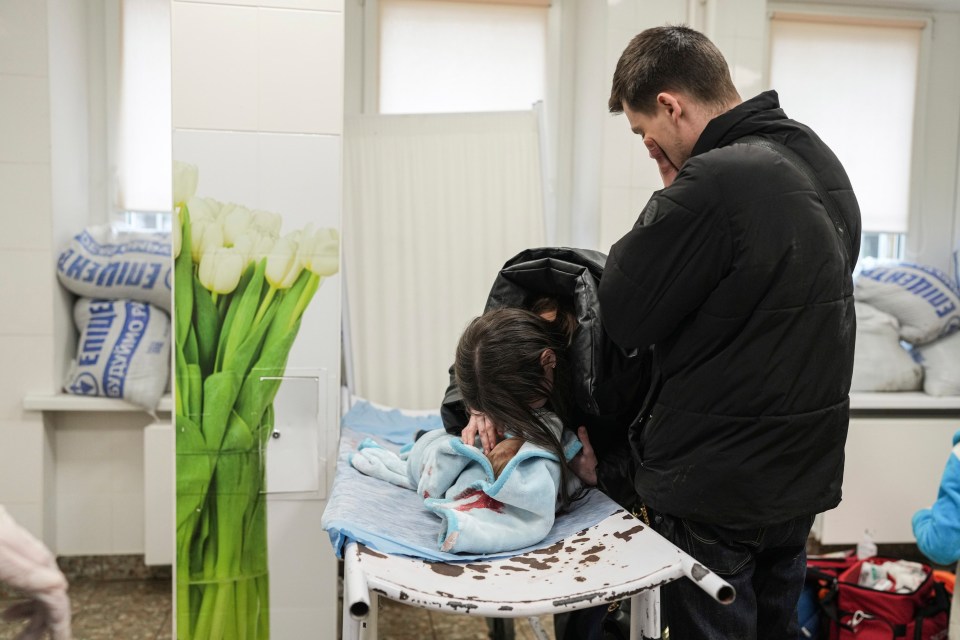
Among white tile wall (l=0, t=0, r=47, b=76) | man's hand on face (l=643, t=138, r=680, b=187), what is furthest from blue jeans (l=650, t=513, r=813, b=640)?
white tile wall (l=0, t=0, r=47, b=76)

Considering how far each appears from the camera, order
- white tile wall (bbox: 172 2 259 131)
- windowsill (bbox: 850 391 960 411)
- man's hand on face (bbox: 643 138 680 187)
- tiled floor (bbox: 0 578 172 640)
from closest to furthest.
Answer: man's hand on face (bbox: 643 138 680 187) → white tile wall (bbox: 172 2 259 131) → tiled floor (bbox: 0 578 172 640) → windowsill (bbox: 850 391 960 411)

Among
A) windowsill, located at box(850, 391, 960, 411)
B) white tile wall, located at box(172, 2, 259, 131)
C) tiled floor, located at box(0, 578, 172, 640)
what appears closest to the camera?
white tile wall, located at box(172, 2, 259, 131)

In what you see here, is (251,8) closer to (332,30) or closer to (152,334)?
(332,30)

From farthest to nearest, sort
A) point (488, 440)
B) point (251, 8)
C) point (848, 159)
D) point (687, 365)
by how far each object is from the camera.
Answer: point (848, 159) < point (251, 8) < point (488, 440) < point (687, 365)

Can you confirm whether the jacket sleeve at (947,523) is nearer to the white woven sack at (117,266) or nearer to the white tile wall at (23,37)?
the white woven sack at (117,266)

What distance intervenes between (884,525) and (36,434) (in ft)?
11.0

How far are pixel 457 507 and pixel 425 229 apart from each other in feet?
4.90

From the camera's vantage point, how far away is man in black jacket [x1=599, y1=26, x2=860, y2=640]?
1335 millimetres

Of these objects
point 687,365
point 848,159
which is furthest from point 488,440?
point 848,159

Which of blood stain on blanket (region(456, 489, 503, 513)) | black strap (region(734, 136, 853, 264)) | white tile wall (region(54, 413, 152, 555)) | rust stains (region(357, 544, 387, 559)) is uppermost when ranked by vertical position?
black strap (region(734, 136, 853, 264))

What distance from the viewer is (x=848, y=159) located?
11.9 feet

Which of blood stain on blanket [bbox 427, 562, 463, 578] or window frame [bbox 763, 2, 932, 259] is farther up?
window frame [bbox 763, 2, 932, 259]

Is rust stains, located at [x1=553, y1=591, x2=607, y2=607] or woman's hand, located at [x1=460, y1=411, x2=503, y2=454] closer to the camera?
rust stains, located at [x1=553, y1=591, x2=607, y2=607]

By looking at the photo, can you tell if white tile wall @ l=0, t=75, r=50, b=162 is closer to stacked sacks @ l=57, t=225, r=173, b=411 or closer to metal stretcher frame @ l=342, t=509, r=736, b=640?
stacked sacks @ l=57, t=225, r=173, b=411
